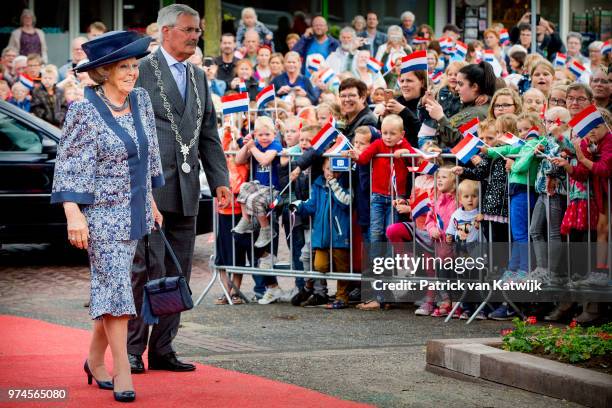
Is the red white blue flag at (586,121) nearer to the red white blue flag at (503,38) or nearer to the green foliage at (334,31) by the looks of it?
the red white blue flag at (503,38)

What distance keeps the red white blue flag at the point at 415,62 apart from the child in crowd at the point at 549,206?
1.52 meters

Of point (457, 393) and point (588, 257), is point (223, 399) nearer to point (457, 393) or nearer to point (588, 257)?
point (457, 393)

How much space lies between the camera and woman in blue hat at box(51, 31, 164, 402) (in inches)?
290

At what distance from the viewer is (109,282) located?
7.44m

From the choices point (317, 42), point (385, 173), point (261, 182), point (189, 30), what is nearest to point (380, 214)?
point (385, 173)

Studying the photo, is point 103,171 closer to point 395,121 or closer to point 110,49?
point 110,49

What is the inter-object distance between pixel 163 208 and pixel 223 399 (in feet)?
4.93

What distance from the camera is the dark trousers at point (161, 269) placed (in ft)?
27.2

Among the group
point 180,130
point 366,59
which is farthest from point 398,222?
point 366,59

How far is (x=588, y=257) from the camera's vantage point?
10.4 m

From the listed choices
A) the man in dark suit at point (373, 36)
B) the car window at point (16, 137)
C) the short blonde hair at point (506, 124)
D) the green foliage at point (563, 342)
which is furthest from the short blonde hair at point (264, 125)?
the man in dark suit at point (373, 36)

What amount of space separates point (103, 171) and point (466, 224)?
4.15 metres

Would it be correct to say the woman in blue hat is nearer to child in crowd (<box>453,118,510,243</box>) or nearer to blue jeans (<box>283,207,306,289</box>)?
child in crowd (<box>453,118,510,243</box>)

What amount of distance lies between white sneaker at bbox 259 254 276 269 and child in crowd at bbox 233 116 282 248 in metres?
0.13
